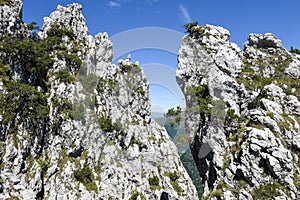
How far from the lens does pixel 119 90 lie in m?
59.6

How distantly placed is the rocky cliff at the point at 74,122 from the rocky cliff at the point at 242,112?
1300cm

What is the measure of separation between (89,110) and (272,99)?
3790 centimetres

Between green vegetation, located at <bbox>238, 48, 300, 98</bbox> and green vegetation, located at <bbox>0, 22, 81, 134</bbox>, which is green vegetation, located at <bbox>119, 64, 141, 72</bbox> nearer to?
green vegetation, located at <bbox>0, 22, 81, 134</bbox>

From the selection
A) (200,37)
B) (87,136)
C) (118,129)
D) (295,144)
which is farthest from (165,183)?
(200,37)

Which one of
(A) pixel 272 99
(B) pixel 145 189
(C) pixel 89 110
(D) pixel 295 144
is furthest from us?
(C) pixel 89 110

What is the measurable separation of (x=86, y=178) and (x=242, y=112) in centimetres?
3188

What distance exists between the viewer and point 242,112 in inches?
1603

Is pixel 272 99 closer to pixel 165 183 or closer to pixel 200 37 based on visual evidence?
pixel 200 37

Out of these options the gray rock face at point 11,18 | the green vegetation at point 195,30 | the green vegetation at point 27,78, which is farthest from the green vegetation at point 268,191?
the gray rock face at point 11,18

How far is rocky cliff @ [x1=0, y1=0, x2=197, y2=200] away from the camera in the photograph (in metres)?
38.2

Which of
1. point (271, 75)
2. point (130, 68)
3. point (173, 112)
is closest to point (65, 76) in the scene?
point (130, 68)

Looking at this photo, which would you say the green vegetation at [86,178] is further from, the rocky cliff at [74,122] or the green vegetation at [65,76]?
the green vegetation at [65,76]

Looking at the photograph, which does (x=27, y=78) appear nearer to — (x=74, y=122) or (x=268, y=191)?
(x=74, y=122)

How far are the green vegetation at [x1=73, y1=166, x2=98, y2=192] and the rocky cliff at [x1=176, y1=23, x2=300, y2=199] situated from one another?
2151 centimetres
